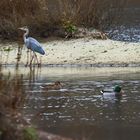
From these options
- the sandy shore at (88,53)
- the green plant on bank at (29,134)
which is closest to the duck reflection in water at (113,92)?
the sandy shore at (88,53)

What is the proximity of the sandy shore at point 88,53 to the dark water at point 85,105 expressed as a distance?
151 cm

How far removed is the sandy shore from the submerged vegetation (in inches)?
52.1

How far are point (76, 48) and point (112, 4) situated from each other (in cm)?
452

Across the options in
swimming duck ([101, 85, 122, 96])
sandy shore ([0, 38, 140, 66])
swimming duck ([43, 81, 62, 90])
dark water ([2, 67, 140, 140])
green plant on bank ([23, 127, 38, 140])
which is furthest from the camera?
sandy shore ([0, 38, 140, 66])

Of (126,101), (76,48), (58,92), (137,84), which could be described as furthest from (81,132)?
(76,48)

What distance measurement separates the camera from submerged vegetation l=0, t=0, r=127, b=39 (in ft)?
77.5

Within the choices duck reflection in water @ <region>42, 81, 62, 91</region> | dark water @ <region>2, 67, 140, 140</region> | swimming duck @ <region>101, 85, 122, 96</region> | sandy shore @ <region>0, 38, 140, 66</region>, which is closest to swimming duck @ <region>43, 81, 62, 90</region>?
duck reflection in water @ <region>42, 81, 62, 91</region>

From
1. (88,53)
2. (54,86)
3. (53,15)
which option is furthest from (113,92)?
(53,15)

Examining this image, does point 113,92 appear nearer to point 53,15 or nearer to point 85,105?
point 85,105

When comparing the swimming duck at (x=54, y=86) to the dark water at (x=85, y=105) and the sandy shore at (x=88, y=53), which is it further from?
the sandy shore at (x=88, y=53)

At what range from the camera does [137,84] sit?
15.3m

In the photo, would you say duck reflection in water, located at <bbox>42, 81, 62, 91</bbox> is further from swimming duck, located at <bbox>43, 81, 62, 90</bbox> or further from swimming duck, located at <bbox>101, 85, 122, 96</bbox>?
swimming duck, located at <bbox>101, 85, 122, 96</bbox>

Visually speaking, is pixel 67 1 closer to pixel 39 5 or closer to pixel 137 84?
pixel 39 5

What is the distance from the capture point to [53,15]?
79.1ft
